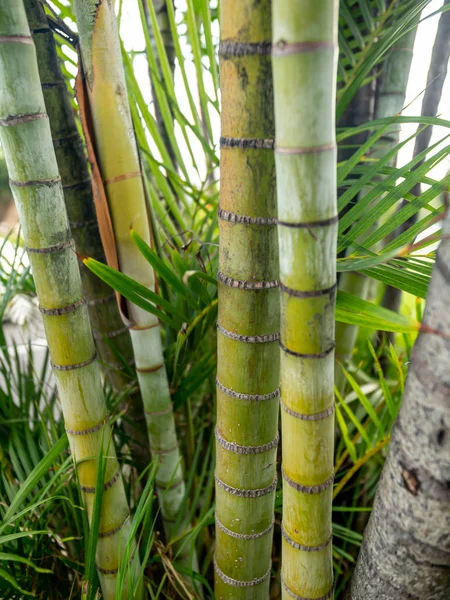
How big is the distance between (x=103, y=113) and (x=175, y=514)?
471mm

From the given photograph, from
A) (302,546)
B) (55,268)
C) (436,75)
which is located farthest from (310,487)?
(436,75)

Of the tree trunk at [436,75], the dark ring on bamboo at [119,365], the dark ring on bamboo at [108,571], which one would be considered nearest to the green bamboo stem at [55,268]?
the dark ring on bamboo at [108,571]

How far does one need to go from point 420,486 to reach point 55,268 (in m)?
0.33

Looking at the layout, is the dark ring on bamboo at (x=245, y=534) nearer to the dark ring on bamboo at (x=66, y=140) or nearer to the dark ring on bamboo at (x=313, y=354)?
the dark ring on bamboo at (x=313, y=354)

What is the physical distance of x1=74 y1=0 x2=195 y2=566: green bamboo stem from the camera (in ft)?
1.33

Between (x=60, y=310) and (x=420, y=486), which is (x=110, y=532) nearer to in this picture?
(x=60, y=310)

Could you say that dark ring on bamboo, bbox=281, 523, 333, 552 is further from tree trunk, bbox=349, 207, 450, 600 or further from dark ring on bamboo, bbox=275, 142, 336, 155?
dark ring on bamboo, bbox=275, 142, 336, 155

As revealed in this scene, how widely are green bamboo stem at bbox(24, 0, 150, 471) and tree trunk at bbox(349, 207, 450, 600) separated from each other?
1.16 feet

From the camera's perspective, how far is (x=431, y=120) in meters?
0.42

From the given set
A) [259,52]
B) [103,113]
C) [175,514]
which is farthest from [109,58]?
[175,514]

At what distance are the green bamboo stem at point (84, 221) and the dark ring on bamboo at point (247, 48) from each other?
0.24m

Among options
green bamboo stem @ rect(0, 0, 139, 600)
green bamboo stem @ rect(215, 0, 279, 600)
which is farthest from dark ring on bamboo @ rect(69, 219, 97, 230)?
green bamboo stem @ rect(215, 0, 279, 600)

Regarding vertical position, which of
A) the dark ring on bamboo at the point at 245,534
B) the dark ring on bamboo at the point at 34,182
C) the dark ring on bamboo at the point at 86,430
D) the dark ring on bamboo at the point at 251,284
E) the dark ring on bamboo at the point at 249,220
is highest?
the dark ring on bamboo at the point at 34,182

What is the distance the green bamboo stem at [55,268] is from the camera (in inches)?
14.7
